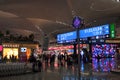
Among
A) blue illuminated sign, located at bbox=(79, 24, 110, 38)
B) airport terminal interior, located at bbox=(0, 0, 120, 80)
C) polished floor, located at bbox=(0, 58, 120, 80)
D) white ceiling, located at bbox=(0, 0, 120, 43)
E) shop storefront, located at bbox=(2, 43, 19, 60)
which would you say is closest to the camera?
polished floor, located at bbox=(0, 58, 120, 80)

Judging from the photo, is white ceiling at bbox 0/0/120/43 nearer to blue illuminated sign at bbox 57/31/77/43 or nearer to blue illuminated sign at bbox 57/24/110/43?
blue illuminated sign at bbox 57/24/110/43

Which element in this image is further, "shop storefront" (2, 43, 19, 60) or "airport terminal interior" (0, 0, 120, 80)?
"shop storefront" (2, 43, 19, 60)

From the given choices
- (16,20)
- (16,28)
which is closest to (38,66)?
(16,20)

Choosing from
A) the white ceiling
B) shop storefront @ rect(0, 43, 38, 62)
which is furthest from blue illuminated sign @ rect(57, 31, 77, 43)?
shop storefront @ rect(0, 43, 38, 62)

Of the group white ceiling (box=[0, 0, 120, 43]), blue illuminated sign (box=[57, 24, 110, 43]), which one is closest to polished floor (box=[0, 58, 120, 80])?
blue illuminated sign (box=[57, 24, 110, 43])

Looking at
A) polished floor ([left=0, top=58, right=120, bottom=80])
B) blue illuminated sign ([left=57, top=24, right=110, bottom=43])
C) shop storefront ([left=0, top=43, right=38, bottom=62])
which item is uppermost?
blue illuminated sign ([left=57, top=24, right=110, bottom=43])

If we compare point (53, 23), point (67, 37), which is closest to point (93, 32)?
point (67, 37)

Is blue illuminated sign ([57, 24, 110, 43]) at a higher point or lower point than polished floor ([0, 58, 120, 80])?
higher

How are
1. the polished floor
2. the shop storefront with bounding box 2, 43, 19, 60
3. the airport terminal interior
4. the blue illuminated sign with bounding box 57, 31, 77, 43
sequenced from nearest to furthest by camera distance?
the polished floor
the airport terminal interior
the blue illuminated sign with bounding box 57, 31, 77, 43
the shop storefront with bounding box 2, 43, 19, 60

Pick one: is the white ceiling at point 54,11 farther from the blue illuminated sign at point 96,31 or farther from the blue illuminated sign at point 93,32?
the blue illuminated sign at point 96,31

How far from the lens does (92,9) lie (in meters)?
30.7

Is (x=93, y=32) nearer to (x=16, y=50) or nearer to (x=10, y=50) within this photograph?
(x=16, y=50)

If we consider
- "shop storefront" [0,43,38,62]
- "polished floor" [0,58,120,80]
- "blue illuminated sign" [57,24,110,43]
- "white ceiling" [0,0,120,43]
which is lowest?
"polished floor" [0,58,120,80]

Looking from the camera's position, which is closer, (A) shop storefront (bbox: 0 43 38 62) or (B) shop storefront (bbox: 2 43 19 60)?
(B) shop storefront (bbox: 2 43 19 60)
